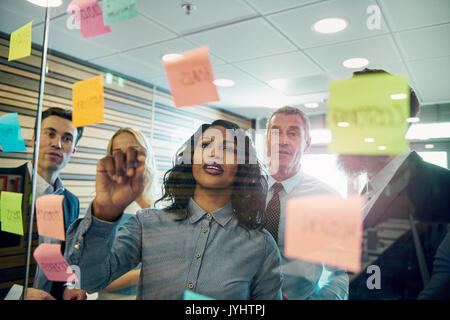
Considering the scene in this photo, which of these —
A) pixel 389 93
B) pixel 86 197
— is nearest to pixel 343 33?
pixel 389 93

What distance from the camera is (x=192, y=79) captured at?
758 millimetres

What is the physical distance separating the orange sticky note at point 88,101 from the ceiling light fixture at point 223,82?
429 mm

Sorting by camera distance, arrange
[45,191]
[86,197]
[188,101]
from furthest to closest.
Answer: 1. [45,191]
2. [86,197]
3. [188,101]

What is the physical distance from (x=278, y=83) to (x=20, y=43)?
3.20 ft

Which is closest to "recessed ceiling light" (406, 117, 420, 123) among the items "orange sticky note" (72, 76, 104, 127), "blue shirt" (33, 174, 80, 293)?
"orange sticky note" (72, 76, 104, 127)

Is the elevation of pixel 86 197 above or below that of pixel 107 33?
below

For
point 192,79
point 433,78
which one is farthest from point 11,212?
point 433,78

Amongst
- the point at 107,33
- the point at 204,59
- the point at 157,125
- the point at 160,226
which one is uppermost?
the point at 107,33

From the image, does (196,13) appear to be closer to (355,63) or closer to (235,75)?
(235,75)

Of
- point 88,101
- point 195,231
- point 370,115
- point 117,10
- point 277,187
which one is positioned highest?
point 117,10
